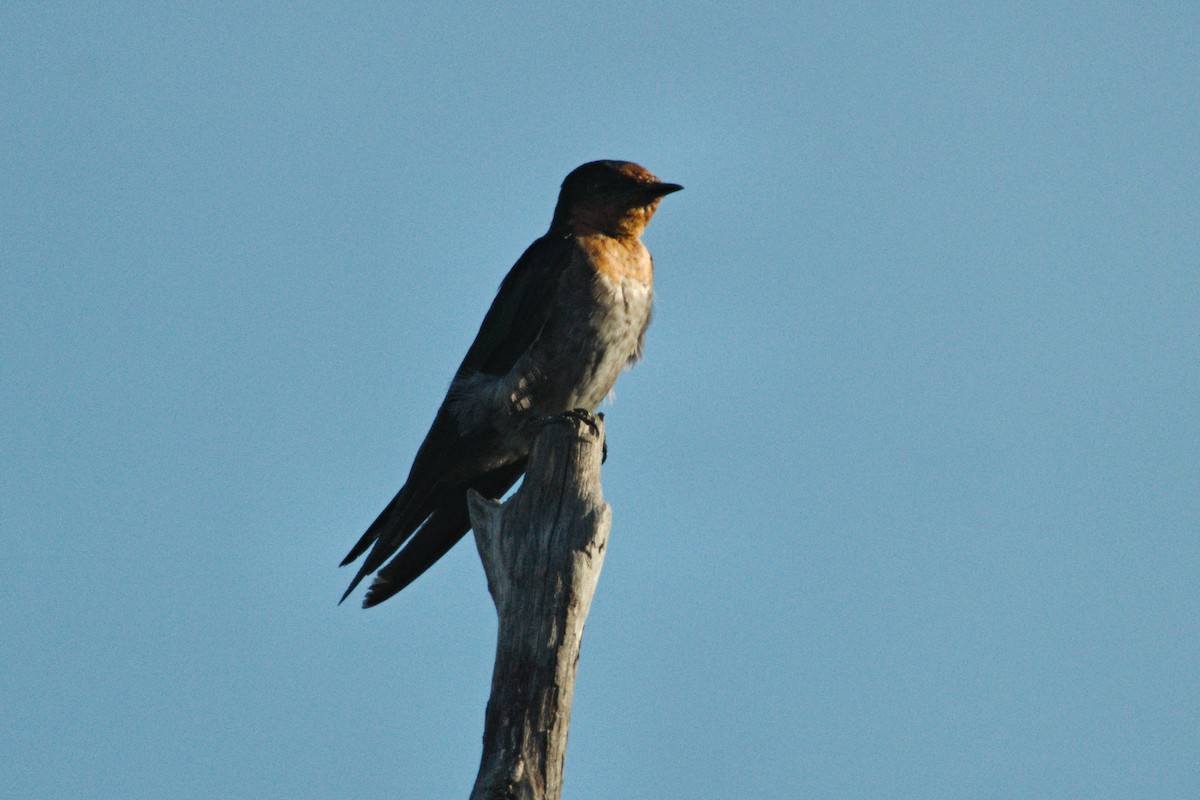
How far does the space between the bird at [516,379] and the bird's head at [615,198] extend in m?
0.25

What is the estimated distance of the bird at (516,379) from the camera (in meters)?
6.53

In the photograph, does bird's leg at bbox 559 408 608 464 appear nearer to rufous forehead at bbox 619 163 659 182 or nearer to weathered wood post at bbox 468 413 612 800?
weathered wood post at bbox 468 413 612 800

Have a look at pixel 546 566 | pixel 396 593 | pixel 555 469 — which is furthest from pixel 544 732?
pixel 396 593

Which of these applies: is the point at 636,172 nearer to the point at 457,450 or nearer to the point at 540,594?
Result: the point at 457,450

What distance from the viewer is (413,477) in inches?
257

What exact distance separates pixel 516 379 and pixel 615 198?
4.08ft

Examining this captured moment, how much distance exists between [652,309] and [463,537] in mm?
Answer: 1529

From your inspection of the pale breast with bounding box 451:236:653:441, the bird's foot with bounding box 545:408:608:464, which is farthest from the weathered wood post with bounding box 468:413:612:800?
the pale breast with bounding box 451:236:653:441

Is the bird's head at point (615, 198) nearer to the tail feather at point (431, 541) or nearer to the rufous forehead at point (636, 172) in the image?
the rufous forehead at point (636, 172)

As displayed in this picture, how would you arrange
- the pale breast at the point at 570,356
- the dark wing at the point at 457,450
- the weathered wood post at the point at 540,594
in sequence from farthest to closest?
the pale breast at the point at 570,356, the dark wing at the point at 457,450, the weathered wood post at the point at 540,594

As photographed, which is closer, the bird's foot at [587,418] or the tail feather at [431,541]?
the bird's foot at [587,418]

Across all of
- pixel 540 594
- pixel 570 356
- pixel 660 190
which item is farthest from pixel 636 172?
pixel 540 594

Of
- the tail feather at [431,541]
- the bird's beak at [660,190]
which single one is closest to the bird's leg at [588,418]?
the tail feather at [431,541]

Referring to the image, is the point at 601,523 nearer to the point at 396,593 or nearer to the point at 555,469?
the point at 555,469
